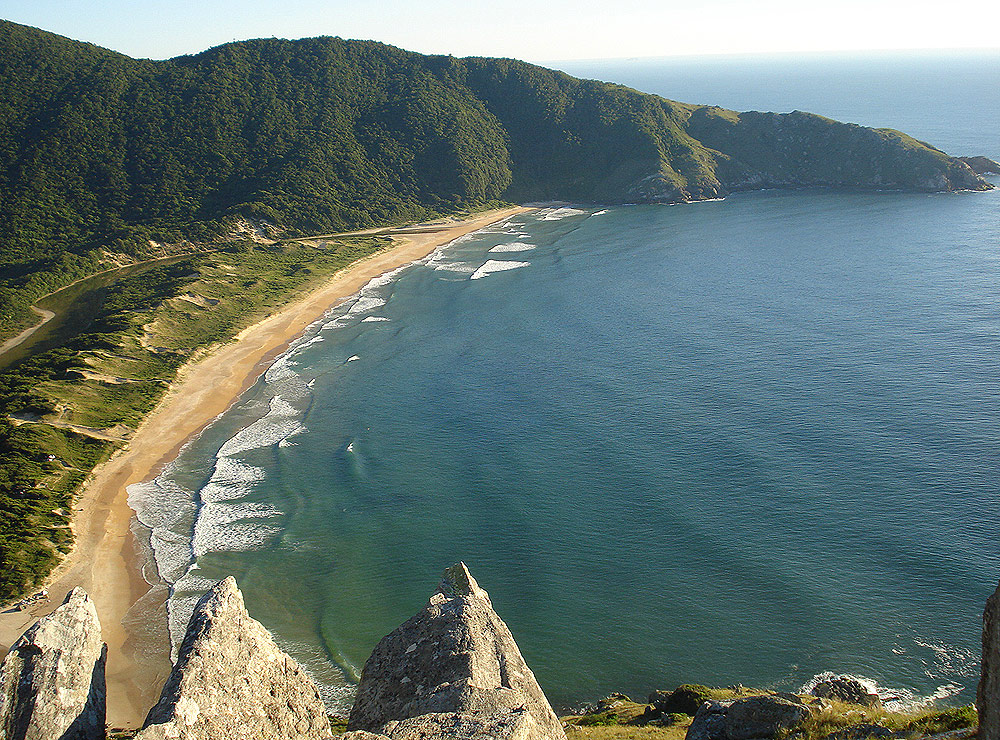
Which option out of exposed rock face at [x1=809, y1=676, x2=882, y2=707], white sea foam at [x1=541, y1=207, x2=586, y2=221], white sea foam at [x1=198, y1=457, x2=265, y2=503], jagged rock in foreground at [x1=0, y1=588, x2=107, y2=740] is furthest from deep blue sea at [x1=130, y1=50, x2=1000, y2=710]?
white sea foam at [x1=541, y1=207, x2=586, y2=221]

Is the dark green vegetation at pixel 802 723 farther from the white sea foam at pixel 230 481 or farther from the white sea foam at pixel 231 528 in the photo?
the white sea foam at pixel 230 481

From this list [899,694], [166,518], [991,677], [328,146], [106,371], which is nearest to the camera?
[991,677]

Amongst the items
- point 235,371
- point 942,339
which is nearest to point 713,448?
point 942,339

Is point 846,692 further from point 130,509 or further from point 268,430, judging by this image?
point 268,430

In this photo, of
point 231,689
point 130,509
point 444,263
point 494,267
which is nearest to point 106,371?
point 130,509

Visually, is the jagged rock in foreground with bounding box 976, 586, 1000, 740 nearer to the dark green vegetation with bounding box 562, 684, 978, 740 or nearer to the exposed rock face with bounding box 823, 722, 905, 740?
the dark green vegetation with bounding box 562, 684, 978, 740

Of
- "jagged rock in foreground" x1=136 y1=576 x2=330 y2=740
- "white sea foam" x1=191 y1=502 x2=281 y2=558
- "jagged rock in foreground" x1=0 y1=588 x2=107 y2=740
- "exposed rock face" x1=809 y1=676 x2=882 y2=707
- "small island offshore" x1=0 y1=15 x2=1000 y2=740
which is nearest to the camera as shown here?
"jagged rock in foreground" x1=136 y1=576 x2=330 y2=740
